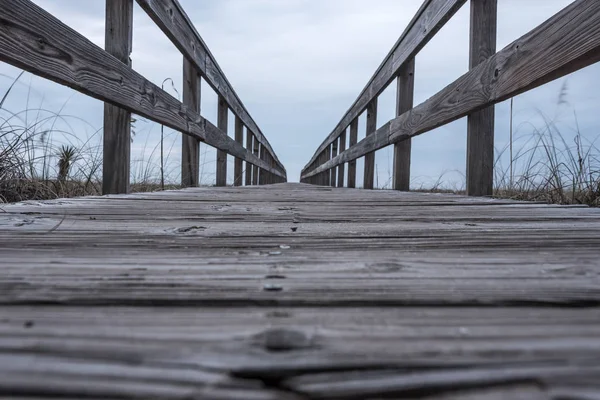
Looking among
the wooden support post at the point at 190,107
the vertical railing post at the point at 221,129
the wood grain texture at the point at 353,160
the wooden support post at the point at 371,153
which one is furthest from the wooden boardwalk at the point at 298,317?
the wood grain texture at the point at 353,160

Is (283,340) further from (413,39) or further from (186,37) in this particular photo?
(413,39)

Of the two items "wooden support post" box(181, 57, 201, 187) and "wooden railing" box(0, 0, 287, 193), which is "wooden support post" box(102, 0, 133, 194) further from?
"wooden support post" box(181, 57, 201, 187)

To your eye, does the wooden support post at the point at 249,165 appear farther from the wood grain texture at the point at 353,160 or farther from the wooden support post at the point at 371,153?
the wooden support post at the point at 371,153

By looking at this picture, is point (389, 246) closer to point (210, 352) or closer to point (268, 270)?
point (268, 270)

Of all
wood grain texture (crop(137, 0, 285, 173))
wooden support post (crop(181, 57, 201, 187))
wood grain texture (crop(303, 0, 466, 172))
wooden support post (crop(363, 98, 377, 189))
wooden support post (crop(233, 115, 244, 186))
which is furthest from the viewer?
wooden support post (crop(233, 115, 244, 186))

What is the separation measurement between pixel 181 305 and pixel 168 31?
246 cm

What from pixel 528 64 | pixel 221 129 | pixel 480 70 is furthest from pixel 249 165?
pixel 528 64

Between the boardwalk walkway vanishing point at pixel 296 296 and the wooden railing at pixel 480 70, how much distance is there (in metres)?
0.01

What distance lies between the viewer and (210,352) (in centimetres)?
37

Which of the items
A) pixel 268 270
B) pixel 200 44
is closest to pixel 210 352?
pixel 268 270

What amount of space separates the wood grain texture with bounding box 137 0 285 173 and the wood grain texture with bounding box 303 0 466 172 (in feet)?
5.13

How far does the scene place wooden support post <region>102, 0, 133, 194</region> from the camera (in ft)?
6.20

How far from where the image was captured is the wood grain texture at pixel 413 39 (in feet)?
8.32

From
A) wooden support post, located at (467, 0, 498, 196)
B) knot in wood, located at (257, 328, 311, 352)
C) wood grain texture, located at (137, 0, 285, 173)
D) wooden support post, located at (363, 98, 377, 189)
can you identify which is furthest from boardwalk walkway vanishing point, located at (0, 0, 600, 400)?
wooden support post, located at (363, 98, 377, 189)
